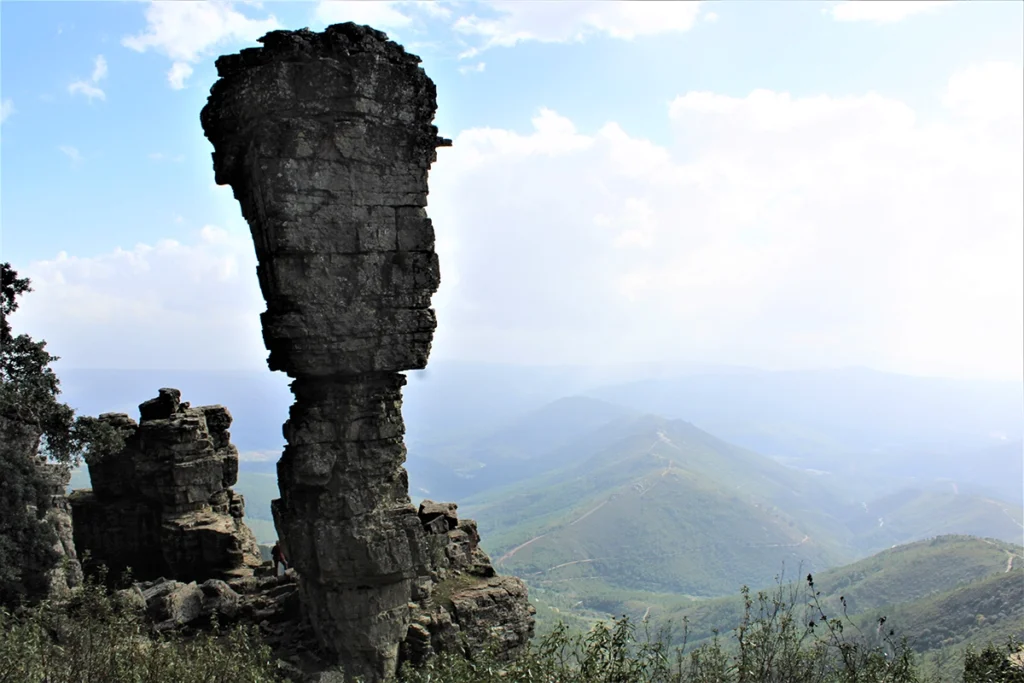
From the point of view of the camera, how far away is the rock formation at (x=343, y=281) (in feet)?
53.5

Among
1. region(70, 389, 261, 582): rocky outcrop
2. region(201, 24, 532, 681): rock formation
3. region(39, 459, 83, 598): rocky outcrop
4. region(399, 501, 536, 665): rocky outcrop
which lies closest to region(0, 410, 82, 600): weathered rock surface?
region(39, 459, 83, 598): rocky outcrop

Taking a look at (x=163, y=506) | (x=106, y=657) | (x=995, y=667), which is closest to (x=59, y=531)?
(x=163, y=506)

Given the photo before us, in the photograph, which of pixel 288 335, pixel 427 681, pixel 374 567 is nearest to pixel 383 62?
pixel 288 335

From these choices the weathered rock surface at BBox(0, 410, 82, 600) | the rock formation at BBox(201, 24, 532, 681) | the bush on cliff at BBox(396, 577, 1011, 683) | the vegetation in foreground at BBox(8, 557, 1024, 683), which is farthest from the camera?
the weathered rock surface at BBox(0, 410, 82, 600)

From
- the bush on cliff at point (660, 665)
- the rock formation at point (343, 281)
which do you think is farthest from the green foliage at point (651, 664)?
the rock formation at point (343, 281)

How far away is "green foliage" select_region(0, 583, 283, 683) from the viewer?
13.4 metres

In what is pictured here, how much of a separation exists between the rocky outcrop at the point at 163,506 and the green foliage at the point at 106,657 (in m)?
7.91

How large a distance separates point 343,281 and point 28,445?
11591 mm

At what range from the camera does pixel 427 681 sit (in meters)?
13.0

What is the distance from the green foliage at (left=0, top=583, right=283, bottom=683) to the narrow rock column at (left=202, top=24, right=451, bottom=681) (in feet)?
9.05

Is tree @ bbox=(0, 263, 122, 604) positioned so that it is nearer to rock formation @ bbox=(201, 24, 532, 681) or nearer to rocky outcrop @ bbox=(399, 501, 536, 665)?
rock formation @ bbox=(201, 24, 532, 681)

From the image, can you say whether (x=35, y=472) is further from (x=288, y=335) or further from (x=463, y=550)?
(x=463, y=550)

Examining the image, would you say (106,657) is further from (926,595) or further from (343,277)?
(926,595)

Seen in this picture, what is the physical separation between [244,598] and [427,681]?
1130 cm
